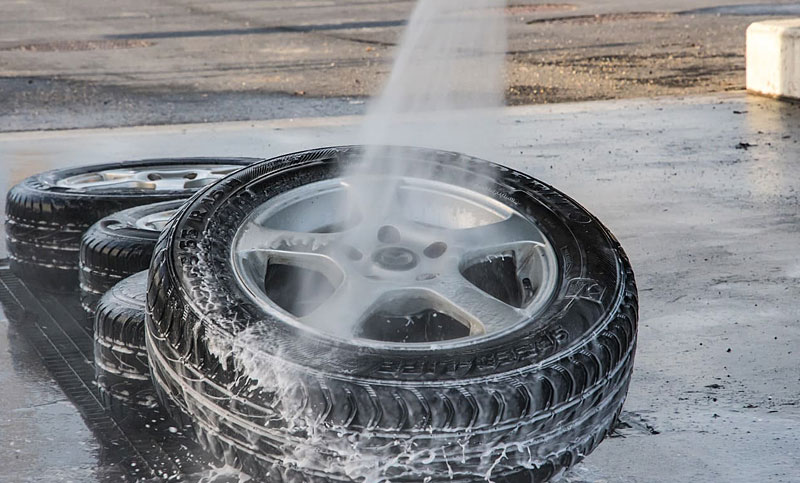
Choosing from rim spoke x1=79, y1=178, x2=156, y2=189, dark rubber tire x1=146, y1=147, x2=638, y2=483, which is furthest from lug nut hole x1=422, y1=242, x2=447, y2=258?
rim spoke x1=79, y1=178, x2=156, y2=189

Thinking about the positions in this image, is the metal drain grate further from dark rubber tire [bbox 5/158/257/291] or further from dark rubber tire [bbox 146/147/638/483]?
dark rubber tire [bbox 146/147/638/483]

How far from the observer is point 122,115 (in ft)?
33.7

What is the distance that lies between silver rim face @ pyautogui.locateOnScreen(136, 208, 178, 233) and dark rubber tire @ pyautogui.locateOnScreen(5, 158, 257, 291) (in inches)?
8.0

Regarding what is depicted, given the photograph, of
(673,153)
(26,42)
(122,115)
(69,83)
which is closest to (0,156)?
(122,115)

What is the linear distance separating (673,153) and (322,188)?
4992mm

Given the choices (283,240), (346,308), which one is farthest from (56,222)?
(346,308)

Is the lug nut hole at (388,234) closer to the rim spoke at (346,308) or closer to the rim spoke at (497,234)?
the rim spoke at (497,234)

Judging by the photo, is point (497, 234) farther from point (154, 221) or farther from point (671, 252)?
point (671, 252)

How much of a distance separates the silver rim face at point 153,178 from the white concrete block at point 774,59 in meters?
6.36

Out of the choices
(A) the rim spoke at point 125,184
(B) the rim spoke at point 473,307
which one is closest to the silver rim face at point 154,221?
(A) the rim spoke at point 125,184

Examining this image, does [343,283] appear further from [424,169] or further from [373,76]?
[373,76]

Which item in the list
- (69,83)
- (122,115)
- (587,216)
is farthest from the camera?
(69,83)

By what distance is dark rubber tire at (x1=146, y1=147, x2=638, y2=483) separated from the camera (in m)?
2.93

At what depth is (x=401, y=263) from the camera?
3611mm
